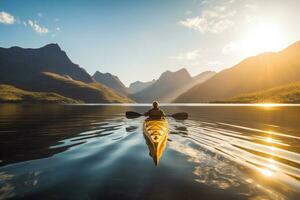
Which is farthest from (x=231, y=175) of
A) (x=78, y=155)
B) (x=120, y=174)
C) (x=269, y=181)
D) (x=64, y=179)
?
(x=78, y=155)

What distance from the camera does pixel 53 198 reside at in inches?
304

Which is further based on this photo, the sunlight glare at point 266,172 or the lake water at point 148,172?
the sunlight glare at point 266,172

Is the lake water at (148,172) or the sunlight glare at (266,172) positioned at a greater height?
the lake water at (148,172)

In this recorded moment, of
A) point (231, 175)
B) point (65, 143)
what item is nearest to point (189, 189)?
point (231, 175)

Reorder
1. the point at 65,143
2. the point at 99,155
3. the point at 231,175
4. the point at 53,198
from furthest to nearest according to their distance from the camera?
the point at 65,143, the point at 99,155, the point at 231,175, the point at 53,198

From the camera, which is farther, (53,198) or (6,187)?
A: (6,187)

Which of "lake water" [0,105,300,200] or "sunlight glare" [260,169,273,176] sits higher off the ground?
"lake water" [0,105,300,200]

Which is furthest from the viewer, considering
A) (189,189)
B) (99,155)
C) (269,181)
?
(99,155)

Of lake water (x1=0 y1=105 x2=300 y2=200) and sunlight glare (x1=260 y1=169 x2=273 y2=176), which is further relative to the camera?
sunlight glare (x1=260 y1=169 x2=273 y2=176)

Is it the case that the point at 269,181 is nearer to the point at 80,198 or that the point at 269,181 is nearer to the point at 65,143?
the point at 80,198

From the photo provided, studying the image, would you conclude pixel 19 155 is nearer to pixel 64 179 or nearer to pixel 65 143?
pixel 65 143

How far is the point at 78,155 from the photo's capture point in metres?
13.9

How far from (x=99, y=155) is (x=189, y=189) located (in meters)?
6.94

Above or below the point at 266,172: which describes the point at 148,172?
above
